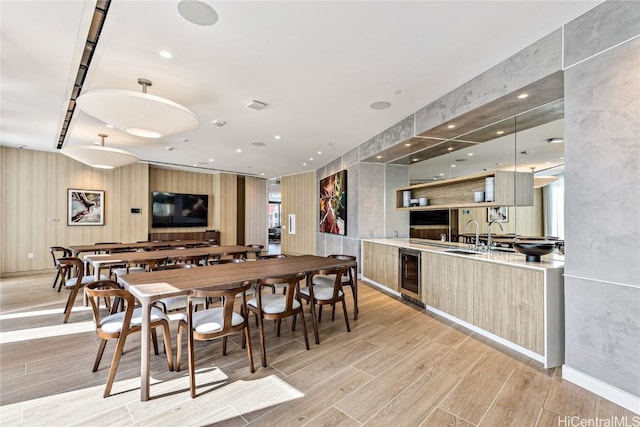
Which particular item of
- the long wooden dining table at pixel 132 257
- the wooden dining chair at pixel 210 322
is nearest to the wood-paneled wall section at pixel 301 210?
the long wooden dining table at pixel 132 257

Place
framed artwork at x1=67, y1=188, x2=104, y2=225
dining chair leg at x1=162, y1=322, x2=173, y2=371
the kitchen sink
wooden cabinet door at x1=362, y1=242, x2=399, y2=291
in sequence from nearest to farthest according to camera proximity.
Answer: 1. dining chair leg at x1=162, y1=322, x2=173, y2=371
2. the kitchen sink
3. wooden cabinet door at x1=362, y1=242, x2=399, y2=291
4. framed artwork at x1=67, y1=188, x2=104, y2=225

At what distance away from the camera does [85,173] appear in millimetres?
7723

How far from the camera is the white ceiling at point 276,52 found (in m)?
2.31

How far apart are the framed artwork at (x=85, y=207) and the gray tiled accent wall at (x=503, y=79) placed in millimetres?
8556

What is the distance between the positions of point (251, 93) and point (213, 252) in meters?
2.80

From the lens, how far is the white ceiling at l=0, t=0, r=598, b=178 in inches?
90.9

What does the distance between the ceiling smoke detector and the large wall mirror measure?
9.01 feet

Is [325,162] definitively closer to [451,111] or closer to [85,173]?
[451,111]

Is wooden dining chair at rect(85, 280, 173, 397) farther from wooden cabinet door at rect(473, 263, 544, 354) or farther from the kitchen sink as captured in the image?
the kitchen sink

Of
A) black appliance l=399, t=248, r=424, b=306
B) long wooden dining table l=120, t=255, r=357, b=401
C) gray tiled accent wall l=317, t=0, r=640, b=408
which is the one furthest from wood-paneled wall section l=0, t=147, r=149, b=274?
gray tiled accent wall l=317, t=0, r=640, b=408

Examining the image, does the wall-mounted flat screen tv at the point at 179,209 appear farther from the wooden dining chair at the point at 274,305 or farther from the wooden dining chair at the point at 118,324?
the wooden dining chair at the point at 274,305

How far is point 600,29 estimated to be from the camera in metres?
2.21

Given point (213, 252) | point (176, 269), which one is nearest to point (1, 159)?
point (213, 252)

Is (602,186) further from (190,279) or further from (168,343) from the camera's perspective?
(168,343)
